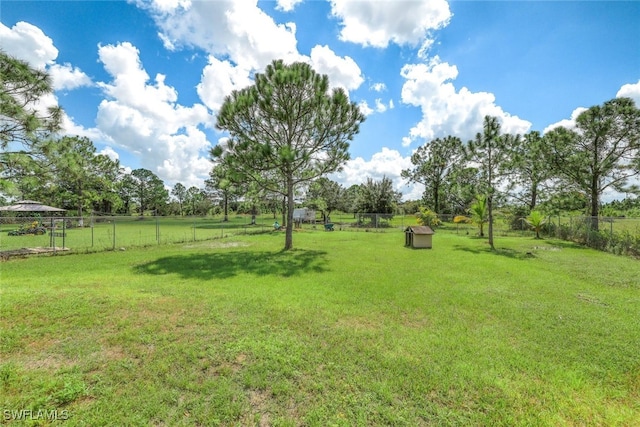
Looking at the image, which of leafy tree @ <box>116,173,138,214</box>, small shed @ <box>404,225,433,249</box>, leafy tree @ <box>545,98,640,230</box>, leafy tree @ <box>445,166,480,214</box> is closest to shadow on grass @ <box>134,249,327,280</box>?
small shed @ <box>404,225,433,249</box>

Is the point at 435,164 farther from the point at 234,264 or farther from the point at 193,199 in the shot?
the point at 193,199

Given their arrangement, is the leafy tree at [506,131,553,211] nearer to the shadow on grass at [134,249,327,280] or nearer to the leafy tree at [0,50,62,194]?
the shadow on grass at [134,249,327,280]

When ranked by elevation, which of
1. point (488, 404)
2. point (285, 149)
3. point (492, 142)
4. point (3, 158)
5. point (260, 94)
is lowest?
point (488, 404)

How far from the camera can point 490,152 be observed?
529 inches

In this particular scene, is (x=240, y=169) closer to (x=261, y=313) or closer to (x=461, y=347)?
(x=261, y=313)

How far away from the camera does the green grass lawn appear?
2359mm

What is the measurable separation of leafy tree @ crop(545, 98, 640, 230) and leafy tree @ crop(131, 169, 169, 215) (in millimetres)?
63638

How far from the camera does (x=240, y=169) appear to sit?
11172 mm

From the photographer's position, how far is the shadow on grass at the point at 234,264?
294 inches

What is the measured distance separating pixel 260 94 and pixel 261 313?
31.5ft

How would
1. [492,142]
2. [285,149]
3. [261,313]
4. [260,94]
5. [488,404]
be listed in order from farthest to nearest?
[492,142], [260,94], [285,149], [261,313], [488,404]

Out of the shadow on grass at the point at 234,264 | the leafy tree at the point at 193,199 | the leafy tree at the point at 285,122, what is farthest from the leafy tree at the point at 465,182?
the leafy tree at the point at 193,199

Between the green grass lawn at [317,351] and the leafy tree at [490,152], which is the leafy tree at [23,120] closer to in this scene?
the green grass lawn at [317,351]

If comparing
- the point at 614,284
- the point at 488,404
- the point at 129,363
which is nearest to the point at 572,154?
the point at 614,284
